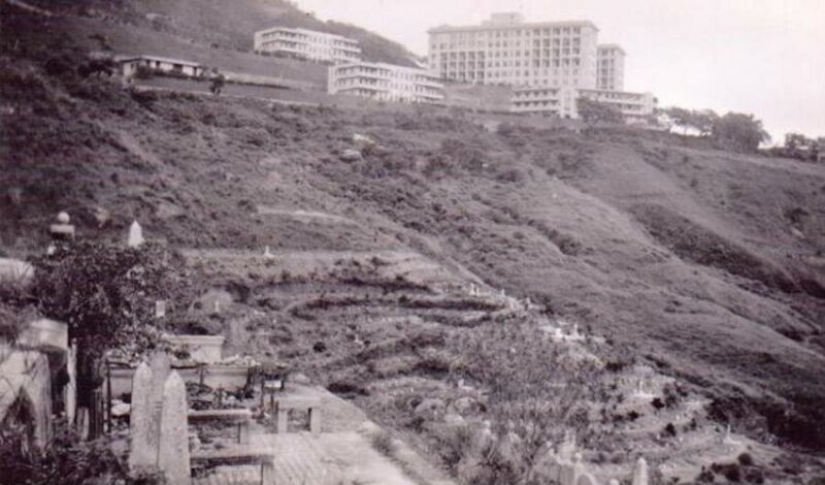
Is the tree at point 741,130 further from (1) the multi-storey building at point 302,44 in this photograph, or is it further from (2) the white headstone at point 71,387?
(2) the white headstone at point 71,387

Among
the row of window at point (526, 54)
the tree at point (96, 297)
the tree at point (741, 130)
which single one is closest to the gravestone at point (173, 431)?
the tree at point (96, 297)

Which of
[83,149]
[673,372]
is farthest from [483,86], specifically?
[673,372]

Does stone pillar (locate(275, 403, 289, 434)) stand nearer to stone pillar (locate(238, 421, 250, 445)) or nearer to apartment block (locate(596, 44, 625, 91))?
stone pillar (locate(238, 421, 250, 445))

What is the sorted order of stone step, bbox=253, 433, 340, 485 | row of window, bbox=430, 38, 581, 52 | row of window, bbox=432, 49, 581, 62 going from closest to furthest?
stone step, bbox=253, 433, 340, 485, row of window, bbox=432, 49, 581, 62, row of window, bbox=430, 38, 581, 52

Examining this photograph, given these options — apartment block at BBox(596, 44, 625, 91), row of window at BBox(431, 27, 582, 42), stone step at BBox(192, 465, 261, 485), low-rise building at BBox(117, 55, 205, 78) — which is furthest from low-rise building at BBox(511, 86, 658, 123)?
stone step at BBox(192, 465, 261, 485)

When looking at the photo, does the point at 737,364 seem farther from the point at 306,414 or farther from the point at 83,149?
the point at 83,149

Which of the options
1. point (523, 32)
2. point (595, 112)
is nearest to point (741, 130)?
point (595, 112)

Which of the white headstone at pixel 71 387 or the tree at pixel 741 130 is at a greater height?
the tree at pixel 741 130
